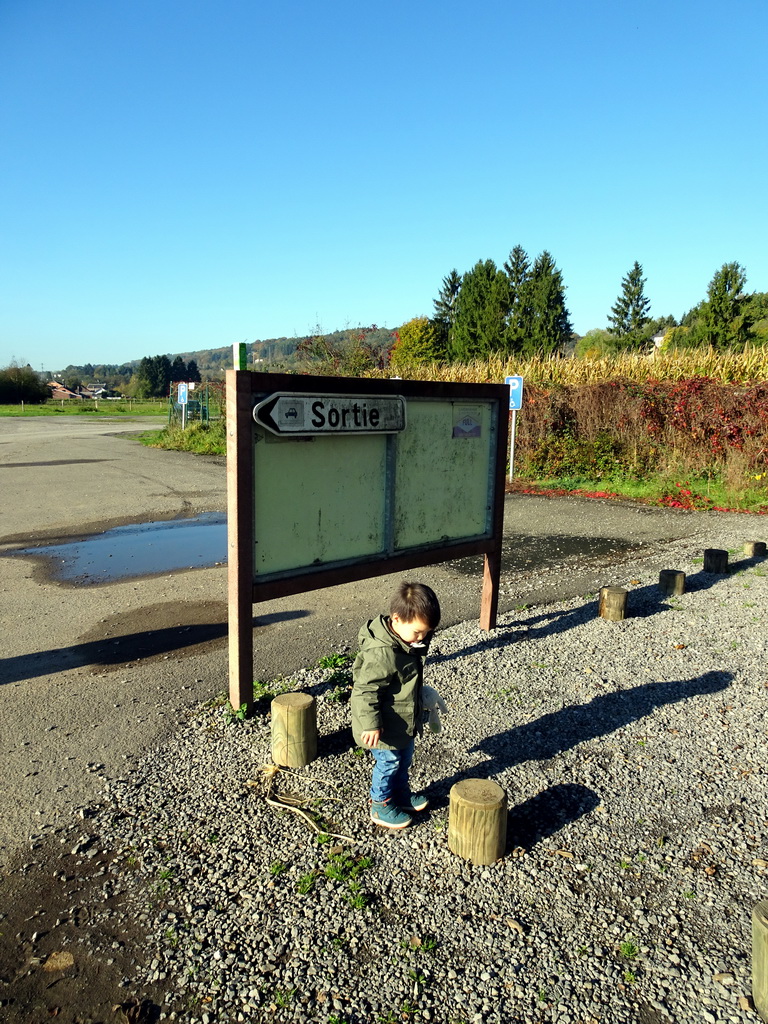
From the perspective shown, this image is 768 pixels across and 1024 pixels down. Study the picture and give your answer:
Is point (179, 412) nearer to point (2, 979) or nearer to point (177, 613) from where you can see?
point (177, 613)

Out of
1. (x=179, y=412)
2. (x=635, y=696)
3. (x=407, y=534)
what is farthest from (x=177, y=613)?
(x=179, y=412)

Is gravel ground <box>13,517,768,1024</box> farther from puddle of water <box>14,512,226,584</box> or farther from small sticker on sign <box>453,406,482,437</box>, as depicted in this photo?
puddle of water <box>14,512,226,584</box>

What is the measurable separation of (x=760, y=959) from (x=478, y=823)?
111cm

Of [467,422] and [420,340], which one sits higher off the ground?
[420,340]

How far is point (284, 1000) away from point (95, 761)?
79.0 inches

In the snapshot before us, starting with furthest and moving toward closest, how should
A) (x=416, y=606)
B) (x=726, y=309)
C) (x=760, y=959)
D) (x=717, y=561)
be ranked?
(x=726, y=309) → (x=717, y=561) → (x=416, y=606) → (x=760, y=959)

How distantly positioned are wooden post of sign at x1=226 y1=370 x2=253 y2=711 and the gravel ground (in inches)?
15.3

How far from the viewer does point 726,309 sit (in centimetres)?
3975

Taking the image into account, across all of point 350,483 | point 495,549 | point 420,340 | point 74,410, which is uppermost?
point 420,340

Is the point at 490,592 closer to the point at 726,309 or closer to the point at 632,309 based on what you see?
the point at 726,309

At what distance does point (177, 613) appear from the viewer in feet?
21.9

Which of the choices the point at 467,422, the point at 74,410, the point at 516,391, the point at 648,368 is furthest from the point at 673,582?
the point at 74,410

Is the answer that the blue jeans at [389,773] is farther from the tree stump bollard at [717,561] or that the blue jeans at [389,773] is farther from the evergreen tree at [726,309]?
the evergreen tree at [726,309]

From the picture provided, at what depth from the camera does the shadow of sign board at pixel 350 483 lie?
Result: 414 cm
